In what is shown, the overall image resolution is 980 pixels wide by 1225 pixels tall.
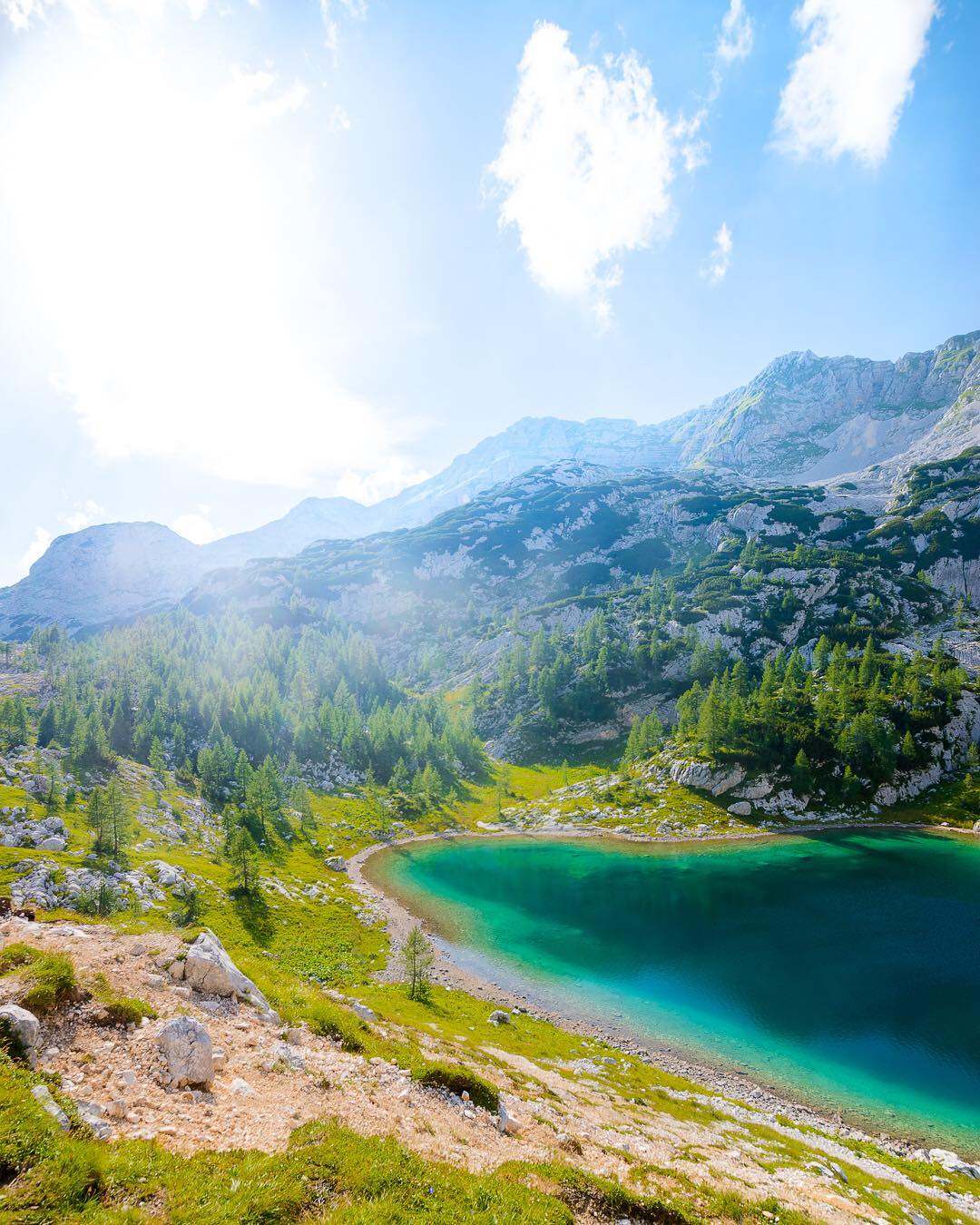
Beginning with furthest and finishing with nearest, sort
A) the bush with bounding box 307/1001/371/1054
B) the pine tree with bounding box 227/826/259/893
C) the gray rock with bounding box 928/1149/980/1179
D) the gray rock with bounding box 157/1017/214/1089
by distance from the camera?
the pine tree with bounding box 227/826/259/893 < the gray rock with bounding box 928/1149/980/1179 < the bush with bounding box 307/1001/371/1054 < the gray rock with bounding box 157/1017/214/1089

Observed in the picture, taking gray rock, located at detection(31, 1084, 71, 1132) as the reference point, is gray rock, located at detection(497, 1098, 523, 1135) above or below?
below

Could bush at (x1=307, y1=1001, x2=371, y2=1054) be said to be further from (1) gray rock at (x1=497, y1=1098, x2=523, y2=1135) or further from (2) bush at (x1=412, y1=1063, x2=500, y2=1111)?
(1) gray rock at (x1=497, y1=1098, x2=523, y2=1135)

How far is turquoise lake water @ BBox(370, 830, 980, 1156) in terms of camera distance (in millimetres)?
40812

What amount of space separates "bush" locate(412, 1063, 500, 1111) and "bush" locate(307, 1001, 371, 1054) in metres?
3.34

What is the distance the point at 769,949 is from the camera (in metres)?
59.4

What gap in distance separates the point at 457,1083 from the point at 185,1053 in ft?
36.5

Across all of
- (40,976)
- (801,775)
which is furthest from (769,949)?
(40,976)

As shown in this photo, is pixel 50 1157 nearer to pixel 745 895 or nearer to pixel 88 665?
pixel 745 895

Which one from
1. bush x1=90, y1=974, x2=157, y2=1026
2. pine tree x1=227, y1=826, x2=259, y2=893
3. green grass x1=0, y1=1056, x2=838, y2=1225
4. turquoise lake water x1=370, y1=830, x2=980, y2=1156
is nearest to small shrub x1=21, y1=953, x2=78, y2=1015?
A: bush x1=90, y1=974, x2=157, y2=1026

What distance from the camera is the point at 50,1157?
32.8 ft

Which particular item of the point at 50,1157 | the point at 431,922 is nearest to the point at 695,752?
the point at 431,922

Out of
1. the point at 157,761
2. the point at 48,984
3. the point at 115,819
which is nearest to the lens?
the point at 48,984

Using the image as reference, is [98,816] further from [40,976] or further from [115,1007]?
[115,1007]

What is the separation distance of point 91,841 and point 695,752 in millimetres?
118837
